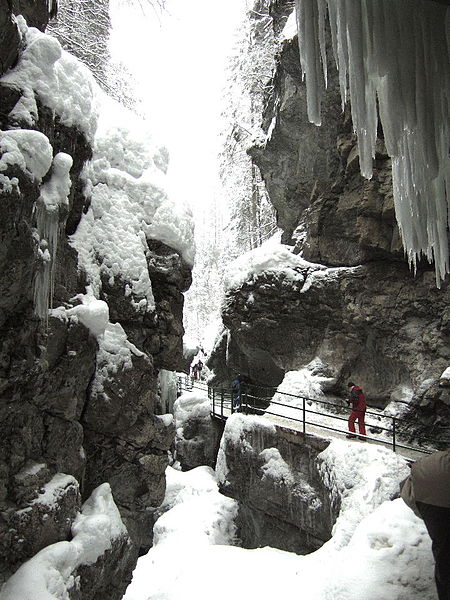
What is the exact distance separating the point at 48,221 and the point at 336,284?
36.7 feet

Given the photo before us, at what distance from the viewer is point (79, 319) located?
705 centimetres

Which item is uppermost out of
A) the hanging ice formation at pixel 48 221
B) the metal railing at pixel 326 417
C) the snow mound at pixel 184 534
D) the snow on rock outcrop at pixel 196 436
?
the hanging ice formation at pixel 48 221

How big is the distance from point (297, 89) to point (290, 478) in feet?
44.4

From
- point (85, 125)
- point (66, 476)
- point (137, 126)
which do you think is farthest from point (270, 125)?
point (66, 476)

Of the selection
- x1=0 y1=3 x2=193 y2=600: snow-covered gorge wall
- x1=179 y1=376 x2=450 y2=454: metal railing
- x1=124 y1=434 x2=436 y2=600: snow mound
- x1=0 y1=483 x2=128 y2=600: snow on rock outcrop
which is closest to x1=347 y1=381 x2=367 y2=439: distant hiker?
x1=179 y1=376 x2=450 y2=454: metal railing

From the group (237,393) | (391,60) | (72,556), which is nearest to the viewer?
(391,60)

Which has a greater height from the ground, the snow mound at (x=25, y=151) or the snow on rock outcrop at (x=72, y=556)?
the snow mound at (x=25, y=151)

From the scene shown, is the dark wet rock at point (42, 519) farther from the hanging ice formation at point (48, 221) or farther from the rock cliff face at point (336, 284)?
the rock cliff face at point (336, 284)

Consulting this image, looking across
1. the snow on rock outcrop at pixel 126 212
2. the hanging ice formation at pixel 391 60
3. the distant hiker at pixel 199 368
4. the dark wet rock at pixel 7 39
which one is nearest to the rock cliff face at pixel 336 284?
the snow on rock outcrop at pixel 126 212

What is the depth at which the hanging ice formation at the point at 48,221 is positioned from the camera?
5605 millimetres

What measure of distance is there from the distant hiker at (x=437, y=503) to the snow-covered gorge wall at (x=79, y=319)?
4.44 m

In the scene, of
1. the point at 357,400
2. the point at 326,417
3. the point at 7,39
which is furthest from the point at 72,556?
the point at 326,417

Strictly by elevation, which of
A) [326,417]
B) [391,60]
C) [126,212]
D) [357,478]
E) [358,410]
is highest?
[126,212]

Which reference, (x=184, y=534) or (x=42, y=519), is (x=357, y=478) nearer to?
(x=42, y=519)
